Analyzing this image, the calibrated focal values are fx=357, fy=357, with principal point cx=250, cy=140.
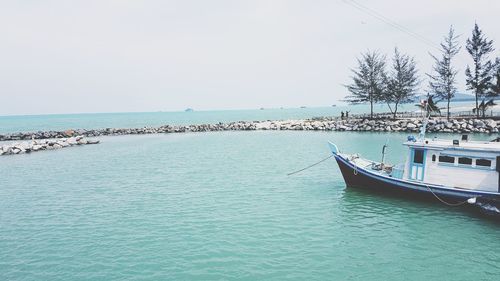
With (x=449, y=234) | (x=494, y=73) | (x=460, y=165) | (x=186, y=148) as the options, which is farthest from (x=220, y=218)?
(x=494, y=73)

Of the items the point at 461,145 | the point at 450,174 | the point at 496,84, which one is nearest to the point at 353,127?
the point at 496,84

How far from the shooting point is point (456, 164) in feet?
67.4

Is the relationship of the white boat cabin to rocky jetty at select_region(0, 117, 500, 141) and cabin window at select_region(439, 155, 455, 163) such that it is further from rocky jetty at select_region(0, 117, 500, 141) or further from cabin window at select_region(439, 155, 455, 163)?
rocky jetty at select_region(0, 117, 500, 141)

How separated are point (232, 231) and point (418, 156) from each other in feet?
40.1

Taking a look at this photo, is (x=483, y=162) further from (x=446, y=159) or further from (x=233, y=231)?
(x=233, y=231)

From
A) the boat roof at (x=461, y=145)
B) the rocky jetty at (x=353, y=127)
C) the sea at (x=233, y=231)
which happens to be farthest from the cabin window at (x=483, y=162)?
the rocky jetty at (x=353, y=127)

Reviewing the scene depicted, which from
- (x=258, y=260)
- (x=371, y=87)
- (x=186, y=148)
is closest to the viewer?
(x=258, y=260)

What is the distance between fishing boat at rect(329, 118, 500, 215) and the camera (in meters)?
19.4

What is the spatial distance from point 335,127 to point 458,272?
54627mm

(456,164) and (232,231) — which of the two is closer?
(232,231)

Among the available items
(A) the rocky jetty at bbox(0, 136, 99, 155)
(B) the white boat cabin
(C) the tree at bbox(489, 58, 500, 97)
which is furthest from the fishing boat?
(A) the rocky jetty at bbox(0, 136, 99, 155)

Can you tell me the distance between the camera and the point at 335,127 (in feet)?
219

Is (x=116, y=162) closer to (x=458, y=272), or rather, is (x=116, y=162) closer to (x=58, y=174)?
(x=58, y=174)

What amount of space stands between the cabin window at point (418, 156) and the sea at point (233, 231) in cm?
247
